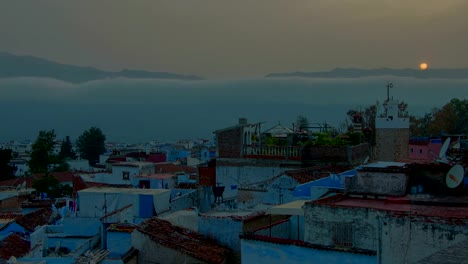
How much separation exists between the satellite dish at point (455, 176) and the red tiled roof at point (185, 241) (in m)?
5.61

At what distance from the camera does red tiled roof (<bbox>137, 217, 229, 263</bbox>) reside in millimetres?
13152

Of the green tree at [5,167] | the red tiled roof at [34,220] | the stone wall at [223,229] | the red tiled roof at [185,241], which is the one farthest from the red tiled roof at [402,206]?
the green tree at [5,167]

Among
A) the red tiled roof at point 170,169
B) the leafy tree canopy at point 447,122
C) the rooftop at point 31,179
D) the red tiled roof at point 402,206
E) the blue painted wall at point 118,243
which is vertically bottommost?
the rooftop at point 31,179

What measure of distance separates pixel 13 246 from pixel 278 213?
1021cm

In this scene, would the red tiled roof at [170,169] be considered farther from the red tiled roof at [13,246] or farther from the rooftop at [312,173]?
the red tiled roof at [13,246]

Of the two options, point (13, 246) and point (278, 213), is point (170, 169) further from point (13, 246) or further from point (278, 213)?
point (278, 213)

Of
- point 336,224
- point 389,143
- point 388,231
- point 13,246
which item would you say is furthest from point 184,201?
point 388,231

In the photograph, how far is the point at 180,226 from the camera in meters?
15.9

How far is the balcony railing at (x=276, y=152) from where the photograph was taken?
21766 millimetres

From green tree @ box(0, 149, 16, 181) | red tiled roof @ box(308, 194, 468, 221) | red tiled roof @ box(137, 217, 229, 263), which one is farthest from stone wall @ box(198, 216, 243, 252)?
green tree @ box(0, 149, 16, 181)

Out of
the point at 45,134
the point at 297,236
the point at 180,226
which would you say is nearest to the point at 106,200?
the point at 180,226

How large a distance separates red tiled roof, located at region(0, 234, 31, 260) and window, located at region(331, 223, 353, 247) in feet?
34.7

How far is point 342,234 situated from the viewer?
10992mm

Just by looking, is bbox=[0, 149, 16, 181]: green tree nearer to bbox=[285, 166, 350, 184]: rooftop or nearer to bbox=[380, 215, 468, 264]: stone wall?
bbox=[285, 166, 350, 184]: rooftop
